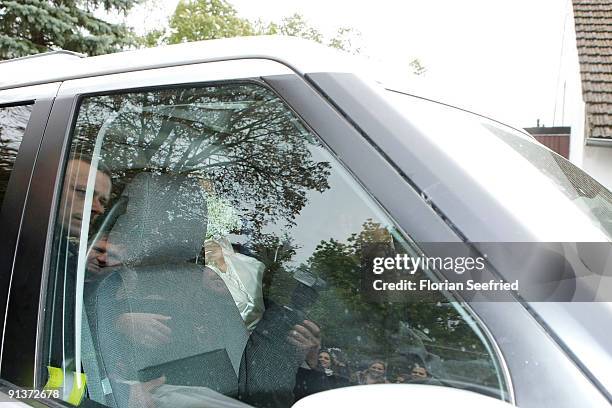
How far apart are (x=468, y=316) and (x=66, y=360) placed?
3.39 ft

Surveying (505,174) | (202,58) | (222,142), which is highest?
(202,58)

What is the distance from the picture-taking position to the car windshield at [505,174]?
1009 mm

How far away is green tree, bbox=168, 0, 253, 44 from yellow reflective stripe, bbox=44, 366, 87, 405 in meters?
24.1

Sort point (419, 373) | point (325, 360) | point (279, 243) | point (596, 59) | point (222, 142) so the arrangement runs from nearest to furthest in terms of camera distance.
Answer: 1. point (419, 373)
2. point (325, 360)
3. point (279, 243)
4. point (222, 142)
5. point (596, 59)

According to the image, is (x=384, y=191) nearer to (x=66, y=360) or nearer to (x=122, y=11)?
(x=66, y=360)

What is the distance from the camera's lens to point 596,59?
32.2ft

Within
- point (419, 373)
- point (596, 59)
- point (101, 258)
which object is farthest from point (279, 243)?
point (596, 59)

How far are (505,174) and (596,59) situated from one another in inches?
397

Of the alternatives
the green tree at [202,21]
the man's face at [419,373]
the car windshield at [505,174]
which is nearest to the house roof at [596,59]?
the car windshield at [505,174]

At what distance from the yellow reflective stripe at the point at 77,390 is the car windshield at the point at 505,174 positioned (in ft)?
3.32

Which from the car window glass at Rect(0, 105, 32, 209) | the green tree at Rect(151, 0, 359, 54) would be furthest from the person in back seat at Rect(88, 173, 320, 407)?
the green tree at Rect(151, 0, 359, 54)

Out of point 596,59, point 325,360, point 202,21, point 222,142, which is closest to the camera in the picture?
point 325,360

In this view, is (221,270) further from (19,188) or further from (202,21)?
(202,21)

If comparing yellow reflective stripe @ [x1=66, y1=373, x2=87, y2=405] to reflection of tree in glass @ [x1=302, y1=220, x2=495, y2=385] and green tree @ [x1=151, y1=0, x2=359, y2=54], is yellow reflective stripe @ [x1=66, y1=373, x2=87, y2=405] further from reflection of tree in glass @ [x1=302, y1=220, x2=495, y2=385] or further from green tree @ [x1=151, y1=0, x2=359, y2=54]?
green tree @ [x1=151, y1=0, x2=359, y2=54]
